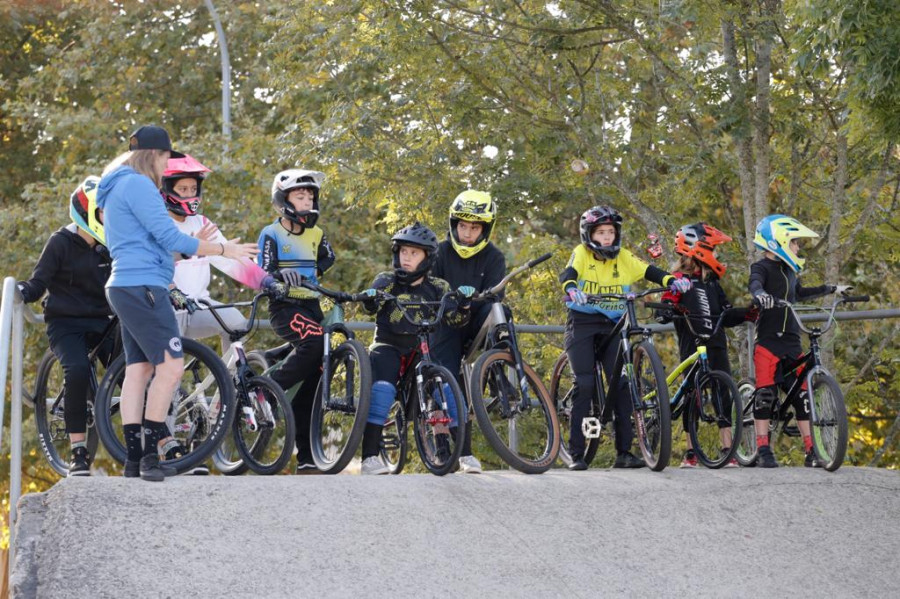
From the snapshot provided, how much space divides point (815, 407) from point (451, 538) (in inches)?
145

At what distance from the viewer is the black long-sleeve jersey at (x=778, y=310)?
9.20 metres

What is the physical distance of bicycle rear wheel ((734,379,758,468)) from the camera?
30.3 feet

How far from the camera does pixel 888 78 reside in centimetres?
786

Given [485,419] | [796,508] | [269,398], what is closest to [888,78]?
[796,508]

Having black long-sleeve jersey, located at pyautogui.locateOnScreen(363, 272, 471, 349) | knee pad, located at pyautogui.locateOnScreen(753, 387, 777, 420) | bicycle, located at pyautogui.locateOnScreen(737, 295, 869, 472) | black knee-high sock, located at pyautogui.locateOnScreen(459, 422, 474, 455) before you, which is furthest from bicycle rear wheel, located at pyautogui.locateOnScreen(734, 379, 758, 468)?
black long-sleeve jersey, located at pyautogui.locateOnScreen(363, 272, 471, 349)

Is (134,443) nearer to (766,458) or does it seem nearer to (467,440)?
(467,440)

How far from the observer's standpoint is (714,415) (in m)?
8.90

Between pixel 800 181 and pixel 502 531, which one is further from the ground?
pixel 800 181

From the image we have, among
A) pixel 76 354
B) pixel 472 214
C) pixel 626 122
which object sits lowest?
pixel 76 354

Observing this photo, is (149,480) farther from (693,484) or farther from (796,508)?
(796,508)

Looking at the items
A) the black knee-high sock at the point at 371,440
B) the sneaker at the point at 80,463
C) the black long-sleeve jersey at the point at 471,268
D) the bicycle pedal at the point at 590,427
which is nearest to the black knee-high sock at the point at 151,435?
the sneaker at the point at 80,463

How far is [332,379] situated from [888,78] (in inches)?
153

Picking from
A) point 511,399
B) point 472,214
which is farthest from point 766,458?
point 472,214

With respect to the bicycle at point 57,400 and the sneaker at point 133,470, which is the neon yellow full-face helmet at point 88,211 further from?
the sneaker at point 133,470
